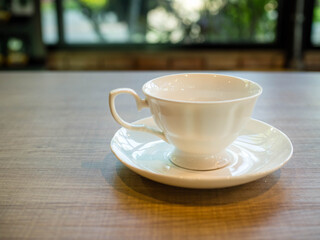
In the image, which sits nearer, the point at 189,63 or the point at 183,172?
the point at 183,172

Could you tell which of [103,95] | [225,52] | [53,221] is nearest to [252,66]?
[225,52]

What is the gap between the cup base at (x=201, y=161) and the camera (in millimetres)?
412

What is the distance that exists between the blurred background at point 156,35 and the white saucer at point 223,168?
1764 millimetres

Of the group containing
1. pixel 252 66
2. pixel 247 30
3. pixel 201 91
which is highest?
pixel 201 91

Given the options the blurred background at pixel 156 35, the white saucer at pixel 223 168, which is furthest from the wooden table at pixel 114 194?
the blurred background at pixel 156 35

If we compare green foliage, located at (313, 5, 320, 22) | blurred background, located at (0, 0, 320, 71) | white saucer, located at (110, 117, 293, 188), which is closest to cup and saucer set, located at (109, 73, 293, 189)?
white saucer, located at (110, 117, 293, 188)

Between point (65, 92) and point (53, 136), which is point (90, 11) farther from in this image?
point (53, 136)

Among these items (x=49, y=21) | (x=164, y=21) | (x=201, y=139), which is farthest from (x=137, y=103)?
(x=49, y=21)

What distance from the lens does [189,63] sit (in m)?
2.23

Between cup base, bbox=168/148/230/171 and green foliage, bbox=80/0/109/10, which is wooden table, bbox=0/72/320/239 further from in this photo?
green foliage, bbox=80/0/109/10

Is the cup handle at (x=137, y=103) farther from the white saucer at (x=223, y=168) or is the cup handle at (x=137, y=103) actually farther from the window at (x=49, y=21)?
the window at (x=49, y=21)

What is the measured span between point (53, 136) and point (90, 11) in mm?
1835

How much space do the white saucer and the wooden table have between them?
0.7 inches

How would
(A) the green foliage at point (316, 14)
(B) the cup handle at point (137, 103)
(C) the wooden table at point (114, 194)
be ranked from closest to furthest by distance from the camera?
(C) the wooden table at point (114, 194) → (B) the cup handle at point (137, 103) → (A) the green foliage at point (316, 14)
